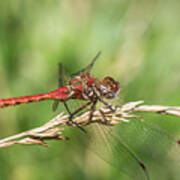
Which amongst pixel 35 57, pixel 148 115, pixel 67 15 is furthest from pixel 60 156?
pixel 67 15

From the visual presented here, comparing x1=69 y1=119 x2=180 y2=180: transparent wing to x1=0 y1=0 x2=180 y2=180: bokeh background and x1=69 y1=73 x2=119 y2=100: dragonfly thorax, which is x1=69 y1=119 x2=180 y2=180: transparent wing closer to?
x1=0 y1=0 x2=180 y2=180: bokeh background

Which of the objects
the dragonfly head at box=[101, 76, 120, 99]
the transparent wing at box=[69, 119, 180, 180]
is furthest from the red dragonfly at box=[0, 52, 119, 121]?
the transparent wing at box=[69, 119, 180, 180]

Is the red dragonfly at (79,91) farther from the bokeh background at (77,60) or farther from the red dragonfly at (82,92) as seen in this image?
the bokeh background at (77,60)

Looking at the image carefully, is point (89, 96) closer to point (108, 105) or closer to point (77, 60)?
point (108, 105)

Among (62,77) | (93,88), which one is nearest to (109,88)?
(93,88)

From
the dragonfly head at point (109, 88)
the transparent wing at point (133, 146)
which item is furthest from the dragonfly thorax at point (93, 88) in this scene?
the transparent wing at point (133, 146)

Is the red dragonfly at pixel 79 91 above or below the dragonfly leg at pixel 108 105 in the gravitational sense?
above
